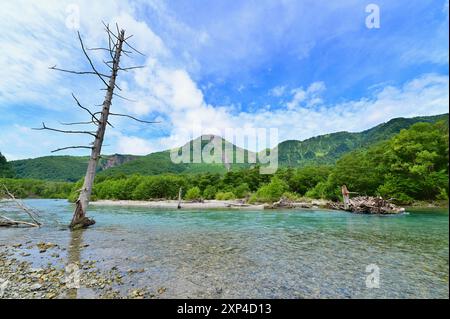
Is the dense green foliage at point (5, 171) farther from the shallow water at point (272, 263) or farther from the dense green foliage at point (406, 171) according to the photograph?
the dense green foliage at point (406, 171)

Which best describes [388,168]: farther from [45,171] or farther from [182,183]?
[45,171]

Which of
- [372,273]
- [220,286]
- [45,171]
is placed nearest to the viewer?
[220,286]

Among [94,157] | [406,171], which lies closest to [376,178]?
[406,171]

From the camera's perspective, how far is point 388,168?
39062 mm

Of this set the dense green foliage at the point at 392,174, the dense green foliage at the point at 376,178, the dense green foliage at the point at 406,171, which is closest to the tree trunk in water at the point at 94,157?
the dense green foliage at the point at 376,178

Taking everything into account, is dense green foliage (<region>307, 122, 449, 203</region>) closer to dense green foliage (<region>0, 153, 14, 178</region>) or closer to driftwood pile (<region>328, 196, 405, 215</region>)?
driftwood pile (<region>328, 196, 405, 215</region>)

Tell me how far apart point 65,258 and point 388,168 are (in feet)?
152

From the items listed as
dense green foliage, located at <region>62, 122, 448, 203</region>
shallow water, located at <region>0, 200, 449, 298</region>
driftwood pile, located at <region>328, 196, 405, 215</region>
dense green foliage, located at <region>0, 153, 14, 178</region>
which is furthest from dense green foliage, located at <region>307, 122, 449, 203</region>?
dense green foliage, located at <region>0, 153, 14, 178</region>

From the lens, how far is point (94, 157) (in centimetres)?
1280

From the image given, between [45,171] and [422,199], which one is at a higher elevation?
[45,171]

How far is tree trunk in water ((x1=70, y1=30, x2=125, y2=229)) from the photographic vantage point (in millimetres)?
12703

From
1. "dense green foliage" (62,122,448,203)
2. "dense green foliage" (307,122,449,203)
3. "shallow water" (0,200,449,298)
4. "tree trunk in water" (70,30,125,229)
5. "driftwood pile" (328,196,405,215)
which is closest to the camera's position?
"shallow water" (0,200,449,298)
